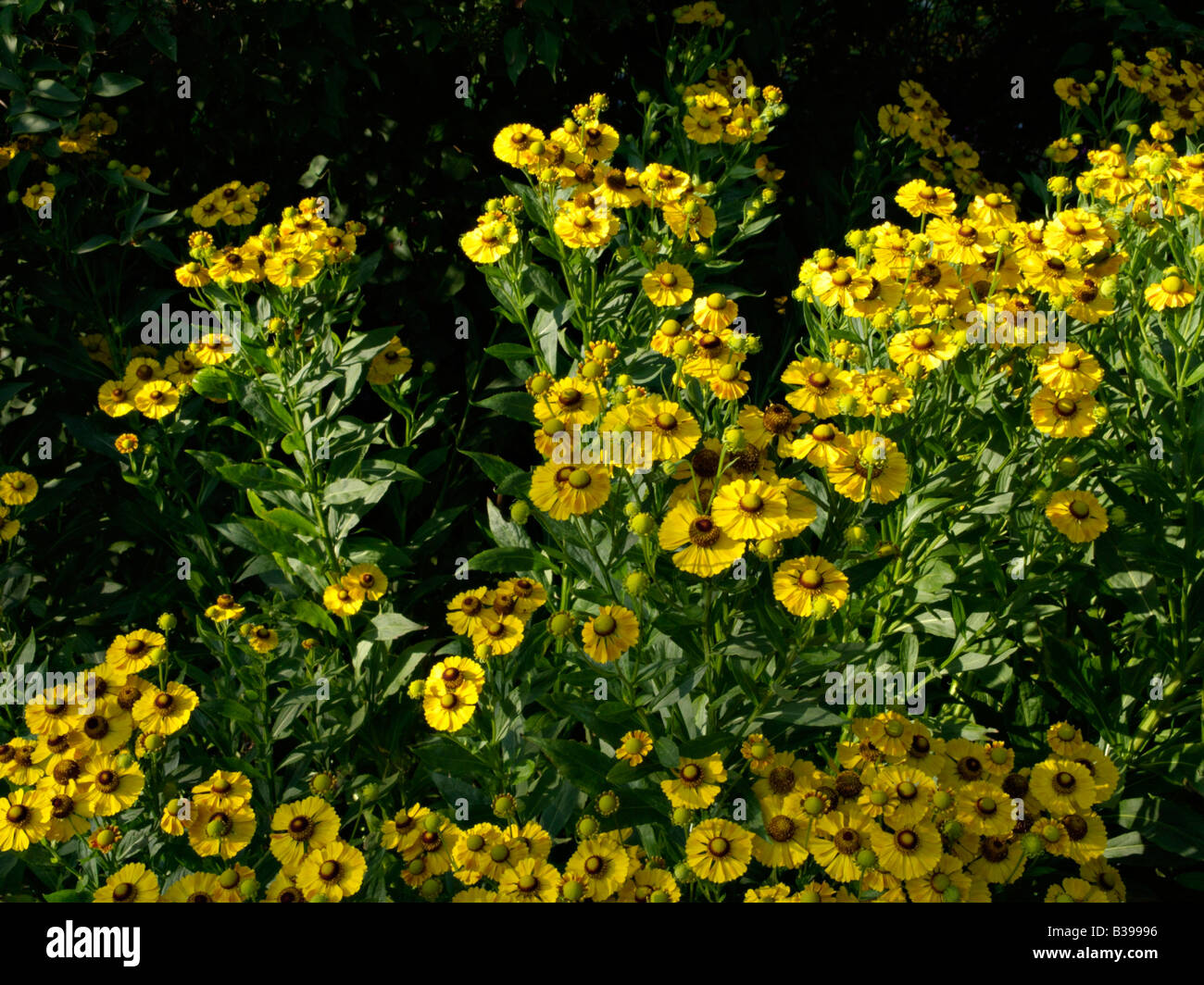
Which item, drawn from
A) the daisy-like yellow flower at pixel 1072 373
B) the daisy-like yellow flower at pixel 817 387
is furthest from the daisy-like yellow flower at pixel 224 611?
the daisy-like yellow flower at pixel 1072 373

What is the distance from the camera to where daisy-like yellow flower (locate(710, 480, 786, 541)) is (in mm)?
1540

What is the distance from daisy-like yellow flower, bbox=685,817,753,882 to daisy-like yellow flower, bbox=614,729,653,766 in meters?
0.18

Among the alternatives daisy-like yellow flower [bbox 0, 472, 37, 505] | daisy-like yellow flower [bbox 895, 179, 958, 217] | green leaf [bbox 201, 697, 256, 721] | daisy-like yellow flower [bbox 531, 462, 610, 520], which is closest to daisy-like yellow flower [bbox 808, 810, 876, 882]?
daisy-like yellow flower [bbox 531, 462, 610, 520]

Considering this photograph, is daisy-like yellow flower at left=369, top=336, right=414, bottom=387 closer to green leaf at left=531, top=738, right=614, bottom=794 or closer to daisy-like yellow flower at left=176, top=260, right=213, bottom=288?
daisy-like yellow flower at left=176, top=260, right=213, bottom=288

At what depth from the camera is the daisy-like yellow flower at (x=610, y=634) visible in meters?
1.68

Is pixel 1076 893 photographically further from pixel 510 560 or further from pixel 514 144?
pixel 514 144

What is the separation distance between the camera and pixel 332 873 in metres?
1.53

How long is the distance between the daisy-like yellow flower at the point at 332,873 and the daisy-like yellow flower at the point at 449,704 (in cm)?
28

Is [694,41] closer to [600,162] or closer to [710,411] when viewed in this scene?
[600,162]

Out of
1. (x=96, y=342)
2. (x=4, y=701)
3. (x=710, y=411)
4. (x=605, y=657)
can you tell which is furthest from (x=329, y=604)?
(x=96, y=342)

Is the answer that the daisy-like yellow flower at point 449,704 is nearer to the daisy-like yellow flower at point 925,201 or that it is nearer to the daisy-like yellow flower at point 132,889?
the daisy-like yellow flower at point 132,889

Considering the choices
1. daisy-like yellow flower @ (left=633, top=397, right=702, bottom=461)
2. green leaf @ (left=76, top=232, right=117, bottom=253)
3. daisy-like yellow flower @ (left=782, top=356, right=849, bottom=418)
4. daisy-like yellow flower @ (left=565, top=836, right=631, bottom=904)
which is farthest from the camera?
green leaf @ (left=76, top=232, right=117, bottom=253)

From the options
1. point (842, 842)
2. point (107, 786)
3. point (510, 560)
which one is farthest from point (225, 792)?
point (842, 842)
